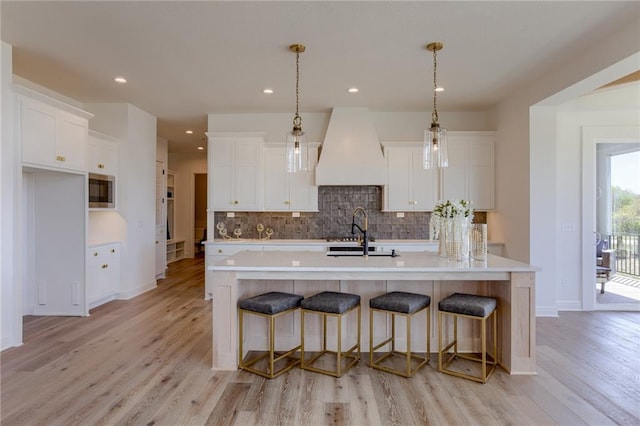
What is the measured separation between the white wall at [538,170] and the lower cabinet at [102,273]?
5.48m

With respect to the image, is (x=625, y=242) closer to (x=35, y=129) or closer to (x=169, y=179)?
(x=35, y=129)

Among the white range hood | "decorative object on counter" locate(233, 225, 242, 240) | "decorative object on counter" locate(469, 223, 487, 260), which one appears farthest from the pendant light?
"decorative object on counter" locate(233, 225, 242, 240)

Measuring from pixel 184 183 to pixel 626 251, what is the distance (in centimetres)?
919

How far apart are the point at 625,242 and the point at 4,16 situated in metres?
7.12

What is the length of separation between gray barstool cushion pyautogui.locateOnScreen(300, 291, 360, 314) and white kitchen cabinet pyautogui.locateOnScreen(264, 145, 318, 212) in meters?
2.69

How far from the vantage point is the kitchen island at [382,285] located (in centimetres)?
283

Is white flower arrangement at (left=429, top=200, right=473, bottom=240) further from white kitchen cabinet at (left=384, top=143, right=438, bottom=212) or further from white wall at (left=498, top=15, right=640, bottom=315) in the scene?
white kitchen cabinet at (left=384, top=143, right=438, bottom=212)

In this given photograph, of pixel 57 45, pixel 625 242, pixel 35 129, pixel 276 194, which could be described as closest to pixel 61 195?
pixel 35 129

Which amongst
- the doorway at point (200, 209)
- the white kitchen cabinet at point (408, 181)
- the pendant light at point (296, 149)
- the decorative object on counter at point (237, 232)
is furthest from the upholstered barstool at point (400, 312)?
the doorway at point (200, 209)

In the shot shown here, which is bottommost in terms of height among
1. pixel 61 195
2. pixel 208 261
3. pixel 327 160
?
pixel 208 261

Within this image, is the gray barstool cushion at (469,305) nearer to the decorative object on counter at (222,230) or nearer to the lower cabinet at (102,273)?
the decorative object on counter at (222,230)

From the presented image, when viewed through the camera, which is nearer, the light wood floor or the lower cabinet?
the light wood floor

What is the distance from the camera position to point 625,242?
15.6 ft

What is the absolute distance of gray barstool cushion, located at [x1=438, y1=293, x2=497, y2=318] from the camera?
276 centimetres
